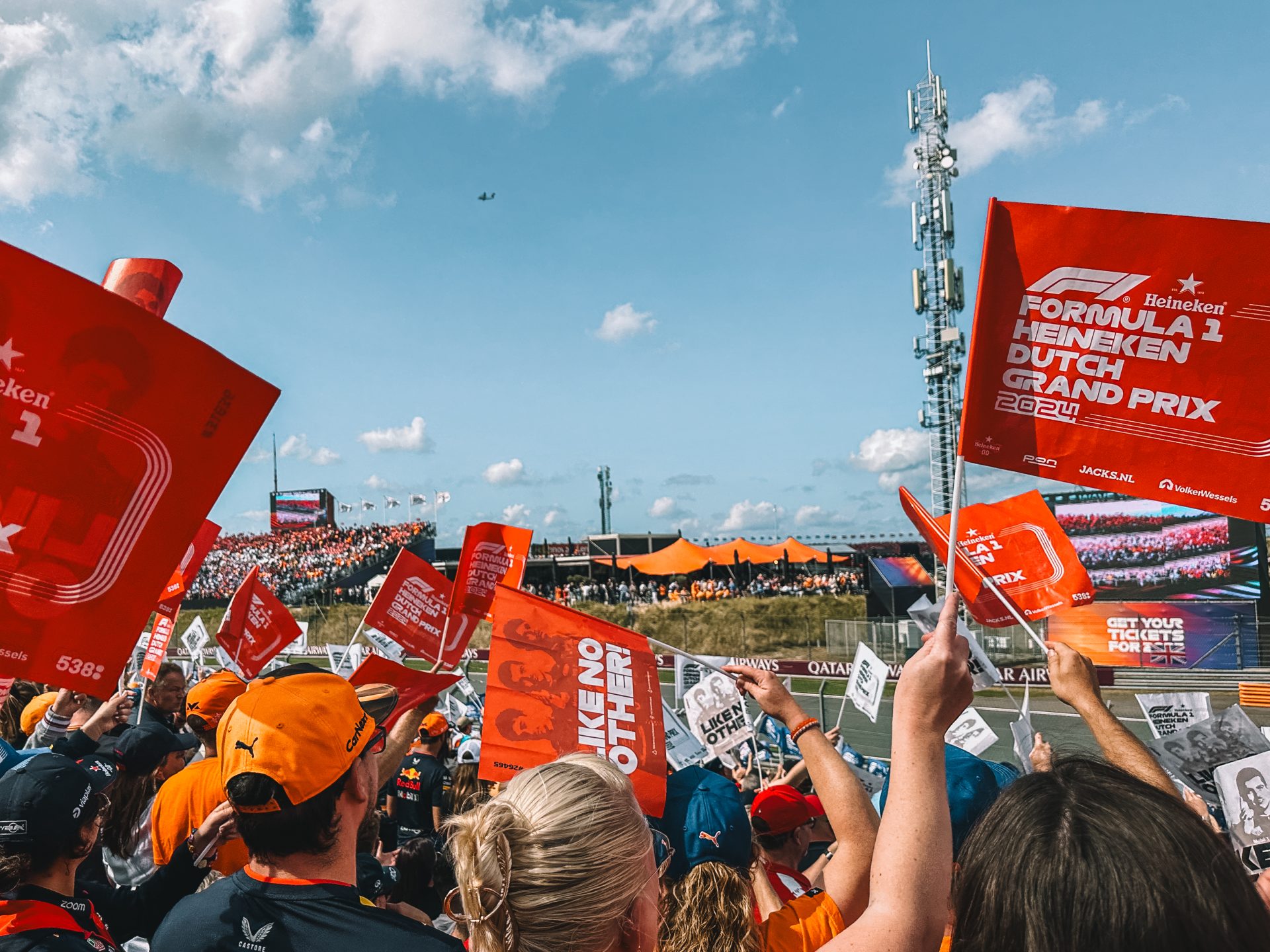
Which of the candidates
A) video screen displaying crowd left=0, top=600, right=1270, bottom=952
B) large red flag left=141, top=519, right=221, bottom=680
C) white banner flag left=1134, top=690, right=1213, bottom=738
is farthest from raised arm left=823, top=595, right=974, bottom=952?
large red flag left=141, top=519, right=221, bottom=680

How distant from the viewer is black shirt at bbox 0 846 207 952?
2.46 m

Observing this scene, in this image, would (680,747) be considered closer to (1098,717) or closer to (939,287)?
(1098,717)

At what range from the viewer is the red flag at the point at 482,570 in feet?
26.5

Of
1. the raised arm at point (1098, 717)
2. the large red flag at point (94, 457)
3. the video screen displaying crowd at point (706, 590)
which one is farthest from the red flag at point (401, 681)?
the video screen displaying crowd at point (706, 590)

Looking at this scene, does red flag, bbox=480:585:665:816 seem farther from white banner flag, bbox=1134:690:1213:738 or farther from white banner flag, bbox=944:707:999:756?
white banner flag, bbox=944:707:999:756

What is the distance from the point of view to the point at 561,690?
14.5 ft

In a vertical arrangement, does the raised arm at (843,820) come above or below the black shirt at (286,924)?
above

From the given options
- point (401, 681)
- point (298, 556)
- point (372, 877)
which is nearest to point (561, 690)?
point (401, 681)

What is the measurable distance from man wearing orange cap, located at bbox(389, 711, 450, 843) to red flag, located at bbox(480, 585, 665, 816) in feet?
9.47

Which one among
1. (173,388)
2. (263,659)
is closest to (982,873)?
(173,388)

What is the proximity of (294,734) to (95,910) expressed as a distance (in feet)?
4.26

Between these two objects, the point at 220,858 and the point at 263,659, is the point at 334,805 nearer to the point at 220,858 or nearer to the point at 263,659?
the point at 220,858

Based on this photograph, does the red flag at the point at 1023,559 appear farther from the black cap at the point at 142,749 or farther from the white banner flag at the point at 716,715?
the black cap at the point at 142,749

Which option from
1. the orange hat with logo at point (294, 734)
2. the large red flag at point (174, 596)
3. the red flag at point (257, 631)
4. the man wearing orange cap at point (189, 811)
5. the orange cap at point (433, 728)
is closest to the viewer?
the orange hat with logo at point (294, 734)
